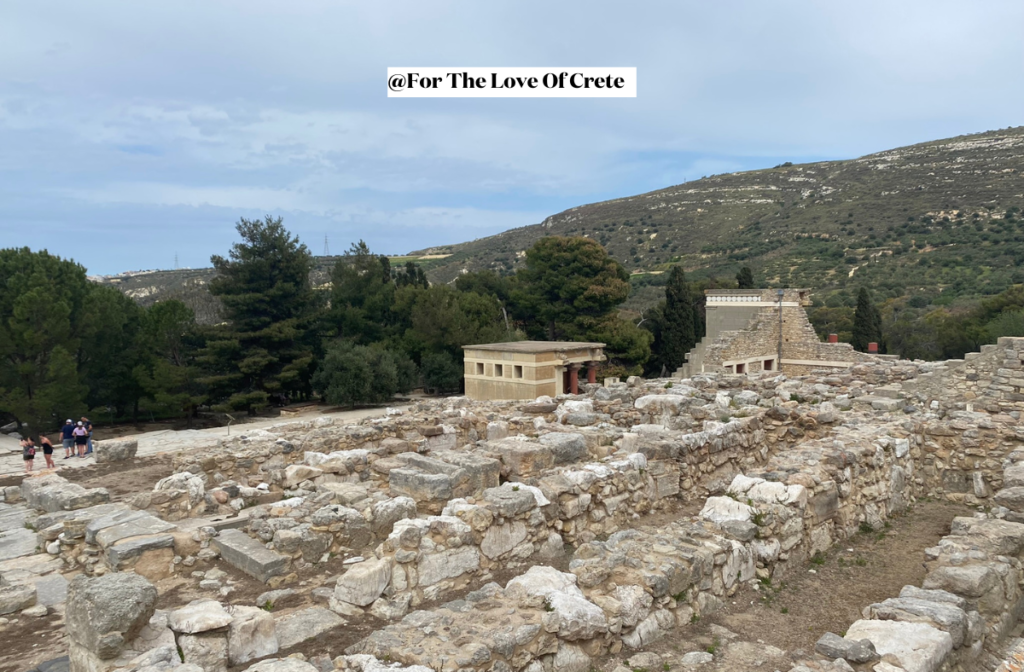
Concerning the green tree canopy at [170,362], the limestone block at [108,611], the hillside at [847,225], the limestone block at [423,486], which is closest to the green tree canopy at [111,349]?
the green tree canopy at [170,362]

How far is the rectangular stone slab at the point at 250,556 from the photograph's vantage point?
5.55 metres

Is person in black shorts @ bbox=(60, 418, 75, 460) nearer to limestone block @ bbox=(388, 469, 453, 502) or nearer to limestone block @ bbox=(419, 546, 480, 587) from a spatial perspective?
limestone block @ bbox=(388, 469, 453, 502)

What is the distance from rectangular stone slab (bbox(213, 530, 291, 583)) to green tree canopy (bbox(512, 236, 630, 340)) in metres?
24.0

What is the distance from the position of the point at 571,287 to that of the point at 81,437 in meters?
20.5

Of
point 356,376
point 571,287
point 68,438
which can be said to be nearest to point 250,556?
point 68,438

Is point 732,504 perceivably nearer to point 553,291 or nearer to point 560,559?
point 560,559

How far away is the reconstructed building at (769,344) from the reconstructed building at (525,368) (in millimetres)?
3246

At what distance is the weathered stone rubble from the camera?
395cm

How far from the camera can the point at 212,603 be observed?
4.21 metres

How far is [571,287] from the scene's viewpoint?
29625 mm

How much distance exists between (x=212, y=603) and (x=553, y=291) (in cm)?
2713

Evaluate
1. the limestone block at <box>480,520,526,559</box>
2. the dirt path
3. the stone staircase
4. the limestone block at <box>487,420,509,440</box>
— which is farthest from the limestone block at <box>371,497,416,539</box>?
the stone staircase

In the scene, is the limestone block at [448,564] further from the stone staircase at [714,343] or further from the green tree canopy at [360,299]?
the green tree canopy at [360,299]

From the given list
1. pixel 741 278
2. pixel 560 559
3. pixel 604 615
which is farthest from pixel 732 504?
pixel 741 278
